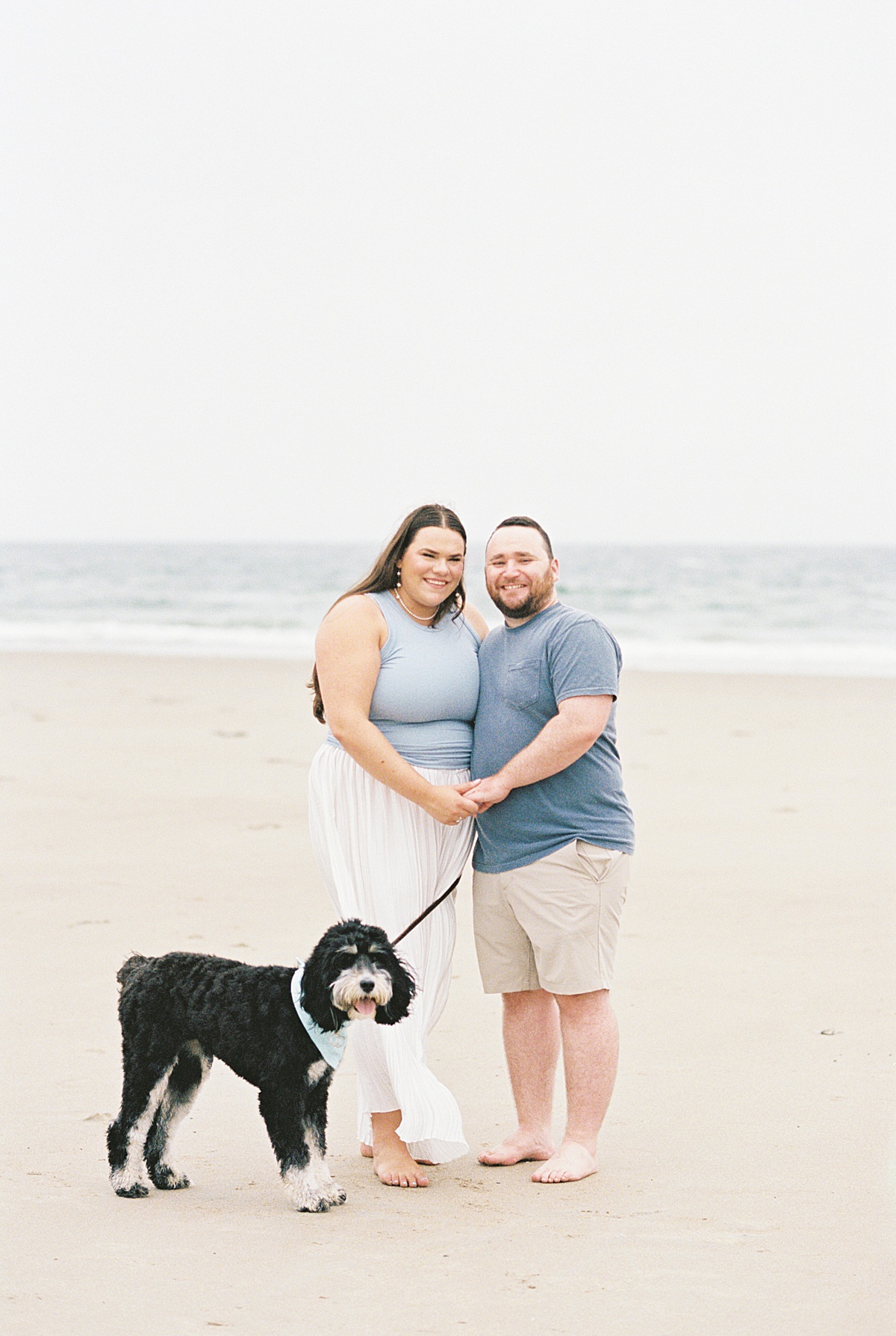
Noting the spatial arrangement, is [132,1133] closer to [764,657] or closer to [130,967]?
[130,967]

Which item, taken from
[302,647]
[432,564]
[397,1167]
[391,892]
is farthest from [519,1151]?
[302,647]

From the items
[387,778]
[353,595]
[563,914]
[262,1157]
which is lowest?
[262,1157]

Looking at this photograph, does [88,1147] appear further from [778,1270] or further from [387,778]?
[778,1270]

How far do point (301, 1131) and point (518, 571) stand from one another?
159cm

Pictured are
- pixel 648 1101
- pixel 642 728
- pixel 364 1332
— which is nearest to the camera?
pixel 364 1332

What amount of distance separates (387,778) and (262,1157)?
115 centimetres

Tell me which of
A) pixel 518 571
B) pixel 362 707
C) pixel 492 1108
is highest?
pixel 518 571

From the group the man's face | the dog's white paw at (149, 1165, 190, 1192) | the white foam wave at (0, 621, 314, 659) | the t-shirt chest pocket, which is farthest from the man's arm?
the white foam wave at (0, 621, 314, 659)

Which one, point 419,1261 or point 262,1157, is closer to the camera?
point 419,1261

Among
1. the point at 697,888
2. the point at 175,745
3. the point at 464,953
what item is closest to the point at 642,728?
the point at 175,745

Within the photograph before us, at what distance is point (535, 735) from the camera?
12.3 feet

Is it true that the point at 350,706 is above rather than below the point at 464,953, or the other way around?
above

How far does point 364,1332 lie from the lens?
271 centimetres

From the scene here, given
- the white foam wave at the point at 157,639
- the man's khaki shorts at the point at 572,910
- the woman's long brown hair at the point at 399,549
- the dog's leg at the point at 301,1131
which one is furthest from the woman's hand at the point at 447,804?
the white foam wave at the point at 157,639
